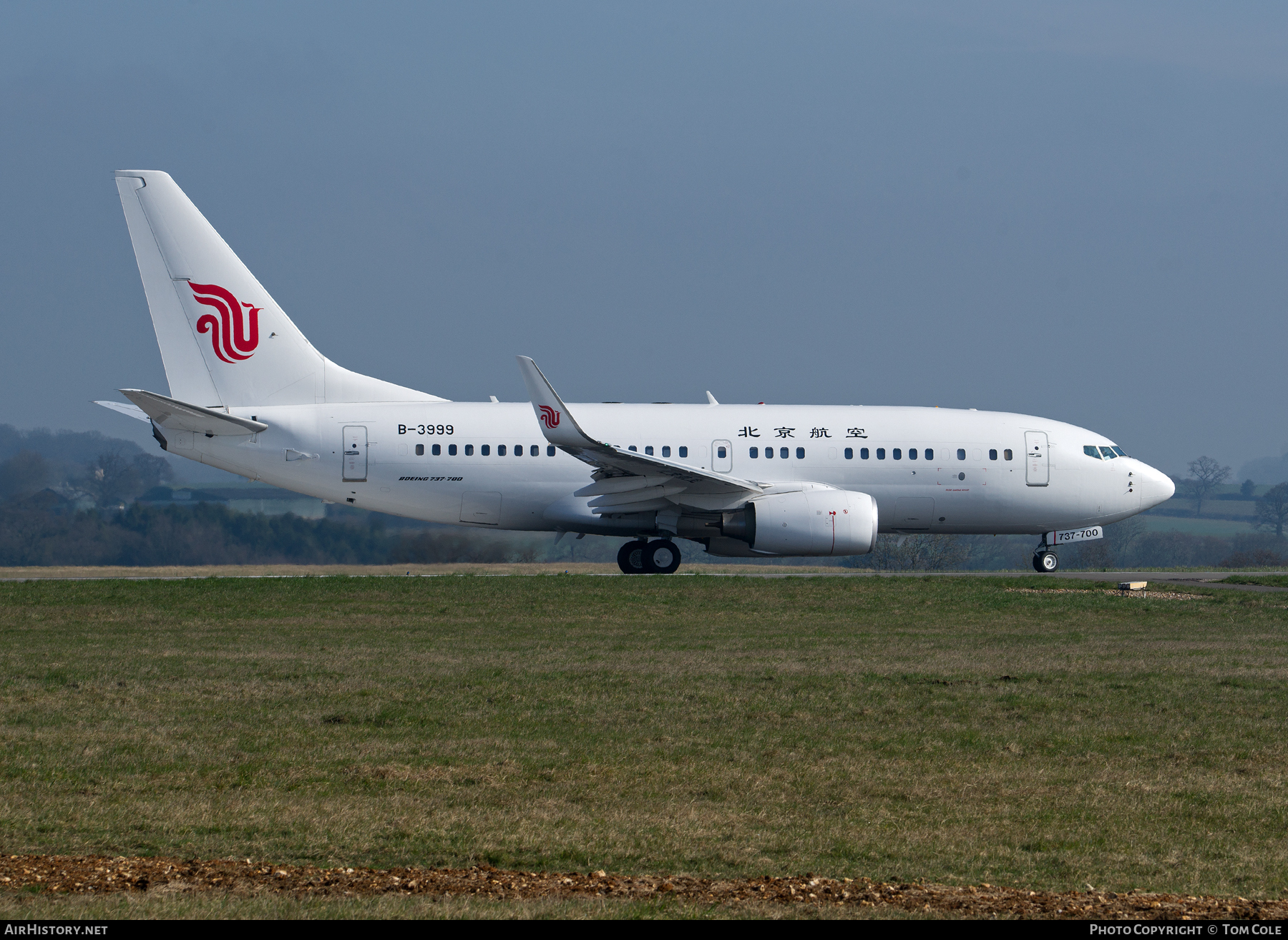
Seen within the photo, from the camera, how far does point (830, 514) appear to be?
27891mm

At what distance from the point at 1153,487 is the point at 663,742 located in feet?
78.7

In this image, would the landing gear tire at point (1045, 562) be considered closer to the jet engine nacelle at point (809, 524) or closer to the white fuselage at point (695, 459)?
the white fuselage at point (695, 459)

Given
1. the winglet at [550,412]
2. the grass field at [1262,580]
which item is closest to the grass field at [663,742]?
the winglet at [550,412]

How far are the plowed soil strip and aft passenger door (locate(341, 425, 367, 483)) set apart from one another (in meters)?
21.3

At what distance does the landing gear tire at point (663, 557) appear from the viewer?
29.8 m

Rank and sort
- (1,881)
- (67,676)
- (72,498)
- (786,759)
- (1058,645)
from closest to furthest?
(1,881) < (786,759) < (67,676) < (1058,645) < (72,498)

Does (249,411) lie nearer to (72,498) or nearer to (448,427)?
(448,427)

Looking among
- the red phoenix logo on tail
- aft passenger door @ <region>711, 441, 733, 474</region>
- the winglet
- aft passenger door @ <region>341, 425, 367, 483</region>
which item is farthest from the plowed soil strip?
the red phoenix logo on tail

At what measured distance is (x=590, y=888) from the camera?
7.21 metres

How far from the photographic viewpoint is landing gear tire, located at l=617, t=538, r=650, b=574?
2998 centimetres

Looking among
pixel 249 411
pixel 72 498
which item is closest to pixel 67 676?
pixel 249 411

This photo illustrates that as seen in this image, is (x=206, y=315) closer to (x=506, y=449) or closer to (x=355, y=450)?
(x=355, y=450)

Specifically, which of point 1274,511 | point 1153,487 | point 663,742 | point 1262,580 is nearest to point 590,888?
point 663,742

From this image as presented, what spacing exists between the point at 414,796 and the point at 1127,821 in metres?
4.90
